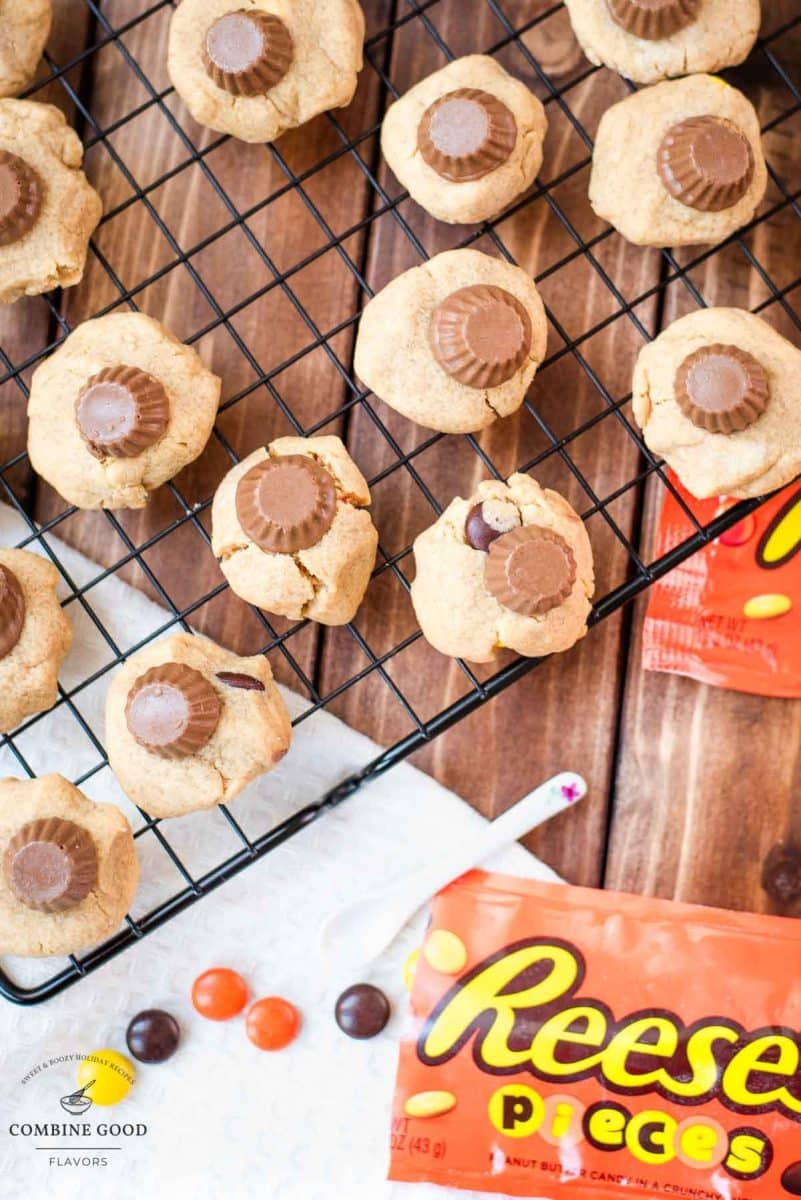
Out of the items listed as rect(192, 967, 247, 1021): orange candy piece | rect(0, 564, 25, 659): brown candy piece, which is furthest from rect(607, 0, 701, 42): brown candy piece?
rect(192, 967, 247, 1021): orange candy piece

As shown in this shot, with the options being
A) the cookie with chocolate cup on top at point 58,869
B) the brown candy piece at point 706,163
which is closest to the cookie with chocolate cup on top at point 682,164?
the brown candy piece at point 706,163

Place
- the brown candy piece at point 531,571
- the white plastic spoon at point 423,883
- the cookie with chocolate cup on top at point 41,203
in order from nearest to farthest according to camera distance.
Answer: the brown candy piece at point 531,571 < the cookie with chocolate cup on top at point 41,203 < the white plastic spoon at point 423,883

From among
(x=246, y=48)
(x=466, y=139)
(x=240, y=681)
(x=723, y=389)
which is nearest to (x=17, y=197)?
(x=246, y=48)

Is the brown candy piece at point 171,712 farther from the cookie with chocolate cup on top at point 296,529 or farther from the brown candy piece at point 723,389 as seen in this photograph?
the brown candy piece at point 723,389

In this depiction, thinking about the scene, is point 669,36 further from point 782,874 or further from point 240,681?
point 782,874

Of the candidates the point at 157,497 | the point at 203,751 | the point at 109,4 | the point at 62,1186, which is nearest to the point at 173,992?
the point at 62,1186
